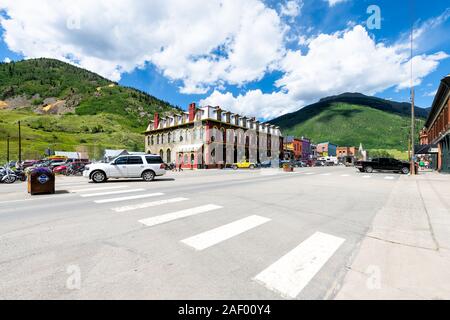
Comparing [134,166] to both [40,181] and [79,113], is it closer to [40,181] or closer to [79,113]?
[40,181]

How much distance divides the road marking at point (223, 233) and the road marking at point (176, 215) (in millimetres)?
1451

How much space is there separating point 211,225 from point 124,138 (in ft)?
368

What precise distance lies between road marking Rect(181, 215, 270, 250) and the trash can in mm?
9725

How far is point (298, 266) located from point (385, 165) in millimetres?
29704

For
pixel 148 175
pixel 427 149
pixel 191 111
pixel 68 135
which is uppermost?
pixel 68 135

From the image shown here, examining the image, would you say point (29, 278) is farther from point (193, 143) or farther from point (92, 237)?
point (193, 143)

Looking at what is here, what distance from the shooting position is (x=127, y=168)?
1650 cm

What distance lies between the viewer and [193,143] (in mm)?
46375

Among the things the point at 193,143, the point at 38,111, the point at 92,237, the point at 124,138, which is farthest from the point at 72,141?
the point at 38,111

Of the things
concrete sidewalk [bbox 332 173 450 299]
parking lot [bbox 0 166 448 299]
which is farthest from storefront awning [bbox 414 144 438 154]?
parking lot [bbox 0 166 448 299]

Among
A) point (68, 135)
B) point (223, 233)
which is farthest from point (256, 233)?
point (68, 135)

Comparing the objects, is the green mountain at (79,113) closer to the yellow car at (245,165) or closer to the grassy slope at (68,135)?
the grassy slope at (68,135)

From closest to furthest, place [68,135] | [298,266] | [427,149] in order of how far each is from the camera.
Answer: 1. [298,266]
2. [427,149]
3. [68,135]

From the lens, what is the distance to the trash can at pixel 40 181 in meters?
10.4
